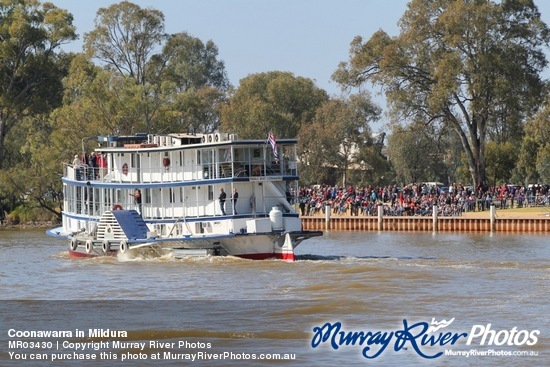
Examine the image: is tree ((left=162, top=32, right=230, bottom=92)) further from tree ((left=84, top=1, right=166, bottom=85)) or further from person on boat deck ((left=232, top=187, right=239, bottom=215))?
person on boat deck ((left=232, top=187, right=239, bottom=215))

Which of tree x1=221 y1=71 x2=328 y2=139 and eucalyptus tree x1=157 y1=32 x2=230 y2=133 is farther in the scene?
tree x1=221 y1=71 x2=328 y2=139

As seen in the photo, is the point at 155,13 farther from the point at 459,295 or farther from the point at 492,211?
the point at 459,295

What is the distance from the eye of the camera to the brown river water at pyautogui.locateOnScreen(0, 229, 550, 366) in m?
29.4

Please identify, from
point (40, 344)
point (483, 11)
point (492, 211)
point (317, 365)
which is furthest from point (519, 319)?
point (483, 11)

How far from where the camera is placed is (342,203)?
268 ft

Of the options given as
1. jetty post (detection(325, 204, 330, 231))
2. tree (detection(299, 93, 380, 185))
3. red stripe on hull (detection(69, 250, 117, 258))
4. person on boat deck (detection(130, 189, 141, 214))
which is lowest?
red stripe on hull (detection(69, 250, 117, 258))

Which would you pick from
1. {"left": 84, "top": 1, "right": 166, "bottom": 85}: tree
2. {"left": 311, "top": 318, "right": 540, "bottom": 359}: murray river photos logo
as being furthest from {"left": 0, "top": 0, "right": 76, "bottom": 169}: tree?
{"left": 311, "top": 318, "right": 540, "bottom": 359}: murray river photos logo

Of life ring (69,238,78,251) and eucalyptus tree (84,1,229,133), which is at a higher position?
eucalyptus tree (84,1,229,133)

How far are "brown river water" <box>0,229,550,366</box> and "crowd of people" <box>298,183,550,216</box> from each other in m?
21.6

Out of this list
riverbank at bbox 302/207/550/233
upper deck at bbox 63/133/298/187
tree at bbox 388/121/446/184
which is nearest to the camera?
upper deck at bbox 63/133/298/187

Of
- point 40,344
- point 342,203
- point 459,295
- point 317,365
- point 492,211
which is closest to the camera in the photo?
point 317,365

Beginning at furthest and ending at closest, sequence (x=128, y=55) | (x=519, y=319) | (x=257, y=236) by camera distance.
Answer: (x=128, y=55), (x=257, y=236), (x=519, y=319)

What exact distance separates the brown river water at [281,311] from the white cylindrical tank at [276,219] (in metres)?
1.39

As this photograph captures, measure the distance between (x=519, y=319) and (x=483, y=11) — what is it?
5458 cm
